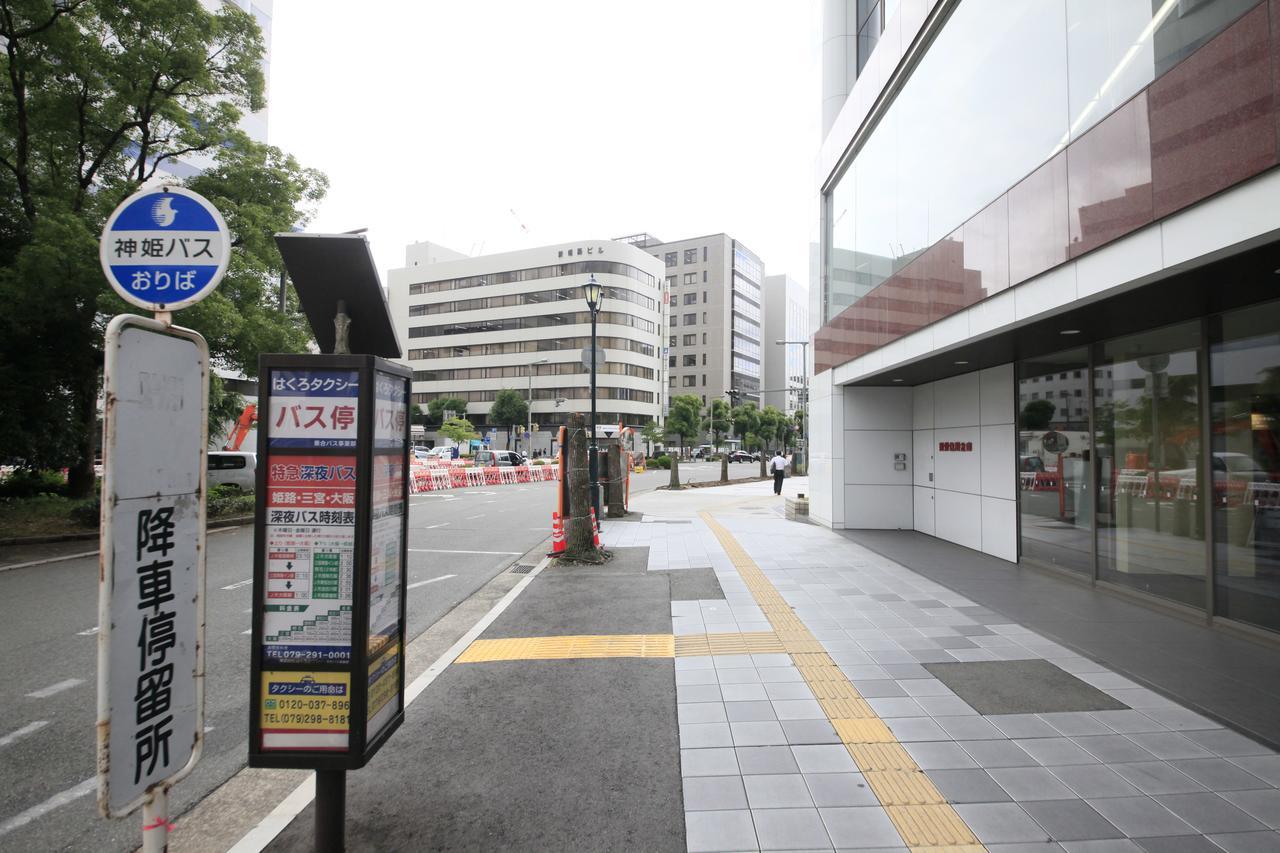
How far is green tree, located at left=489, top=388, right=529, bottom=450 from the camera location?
2638 inches

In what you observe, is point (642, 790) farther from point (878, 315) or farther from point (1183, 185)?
point (878, 315)

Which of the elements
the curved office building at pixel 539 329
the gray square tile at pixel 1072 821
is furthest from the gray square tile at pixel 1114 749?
the curved office building at pixel 539 329

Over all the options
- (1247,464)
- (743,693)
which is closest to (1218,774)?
(743,693)

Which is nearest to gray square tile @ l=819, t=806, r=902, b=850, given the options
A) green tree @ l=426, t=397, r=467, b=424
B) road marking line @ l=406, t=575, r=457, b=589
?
road marking line @ l=406, t=575, r=457, b=589

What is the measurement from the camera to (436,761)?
12.3 feet

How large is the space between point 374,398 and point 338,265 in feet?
2.51

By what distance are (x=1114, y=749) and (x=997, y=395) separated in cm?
703

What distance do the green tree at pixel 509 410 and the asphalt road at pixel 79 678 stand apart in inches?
2176

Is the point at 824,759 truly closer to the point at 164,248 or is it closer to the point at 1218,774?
the point at 1218,774

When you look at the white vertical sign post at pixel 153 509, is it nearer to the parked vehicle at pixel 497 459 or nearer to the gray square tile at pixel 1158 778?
the gray square tile at pixel 1158 778

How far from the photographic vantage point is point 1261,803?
3.24 m

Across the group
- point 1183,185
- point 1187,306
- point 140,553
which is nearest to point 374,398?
point 140,553

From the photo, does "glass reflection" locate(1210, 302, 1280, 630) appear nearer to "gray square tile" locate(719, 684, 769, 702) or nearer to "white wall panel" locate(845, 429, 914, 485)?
"gray square tile" locate(719, 684, 769, 702)

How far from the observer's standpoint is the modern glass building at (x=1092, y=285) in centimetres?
438
